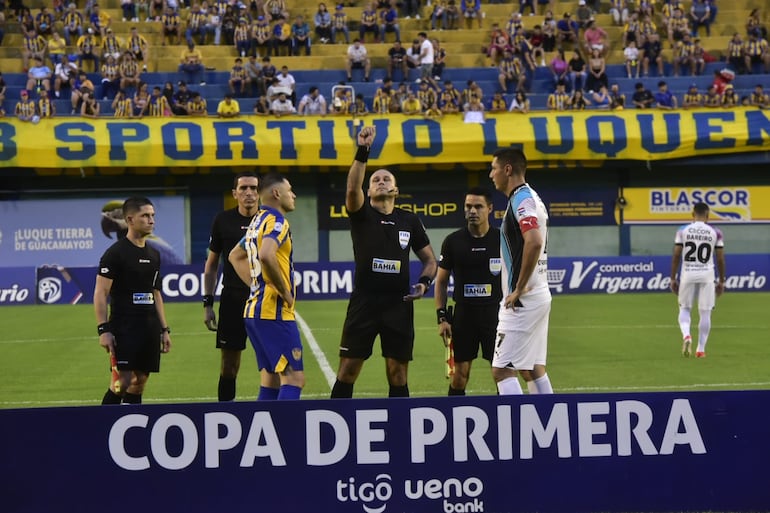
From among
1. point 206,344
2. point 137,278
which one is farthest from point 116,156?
point 137,278

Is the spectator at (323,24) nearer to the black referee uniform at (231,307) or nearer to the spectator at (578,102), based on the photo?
the spectator at (578,102)

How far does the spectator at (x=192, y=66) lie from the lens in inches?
1489

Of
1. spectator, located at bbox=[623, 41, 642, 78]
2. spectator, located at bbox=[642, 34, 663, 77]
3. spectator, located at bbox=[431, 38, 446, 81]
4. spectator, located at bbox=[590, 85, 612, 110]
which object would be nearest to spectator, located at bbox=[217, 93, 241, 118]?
spectator, located at bbox=[431, 38, 446, 81]

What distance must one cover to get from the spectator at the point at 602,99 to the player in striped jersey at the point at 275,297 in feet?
94.0

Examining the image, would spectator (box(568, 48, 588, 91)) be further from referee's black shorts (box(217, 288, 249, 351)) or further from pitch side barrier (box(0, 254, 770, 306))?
referee's black shorts (box(217, 288, 249, 351))

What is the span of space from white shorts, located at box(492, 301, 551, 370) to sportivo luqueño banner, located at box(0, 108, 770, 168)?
26.8 m

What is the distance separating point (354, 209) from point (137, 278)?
2.11m

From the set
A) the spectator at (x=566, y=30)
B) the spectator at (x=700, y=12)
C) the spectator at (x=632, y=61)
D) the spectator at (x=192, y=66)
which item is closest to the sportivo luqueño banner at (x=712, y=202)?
the spectator at (x=632, y=61)

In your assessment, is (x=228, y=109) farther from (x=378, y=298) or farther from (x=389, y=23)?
(x=378, y=298)

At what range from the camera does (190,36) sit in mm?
39094

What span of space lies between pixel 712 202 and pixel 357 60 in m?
13.3

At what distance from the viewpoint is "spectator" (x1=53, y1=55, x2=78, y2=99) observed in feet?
121

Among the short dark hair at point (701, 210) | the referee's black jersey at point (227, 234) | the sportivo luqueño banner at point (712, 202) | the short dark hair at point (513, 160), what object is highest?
the short dark hair at point (513, 160)

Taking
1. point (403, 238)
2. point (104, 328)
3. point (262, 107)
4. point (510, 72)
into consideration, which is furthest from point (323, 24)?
point (104, 328)
